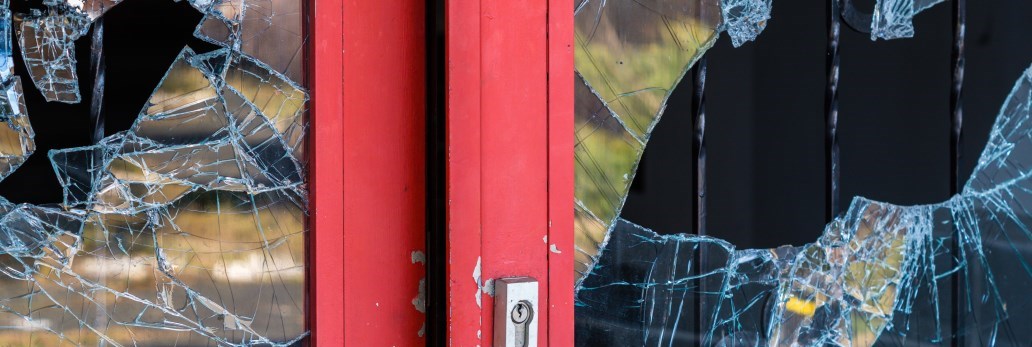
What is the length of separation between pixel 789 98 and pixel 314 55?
0.86 meters

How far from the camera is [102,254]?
41.3 inches

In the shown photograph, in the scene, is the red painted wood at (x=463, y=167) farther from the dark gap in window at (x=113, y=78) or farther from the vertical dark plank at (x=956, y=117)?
the vertical dark plank at (x=956, y=117)

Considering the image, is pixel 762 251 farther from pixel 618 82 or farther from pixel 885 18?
pixel 885 18

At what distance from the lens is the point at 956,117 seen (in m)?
1.66

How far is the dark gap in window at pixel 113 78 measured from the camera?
1.01 metres

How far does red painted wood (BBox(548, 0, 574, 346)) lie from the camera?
47.1 inches

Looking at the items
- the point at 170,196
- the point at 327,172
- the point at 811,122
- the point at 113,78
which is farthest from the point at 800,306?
the point at 113,78

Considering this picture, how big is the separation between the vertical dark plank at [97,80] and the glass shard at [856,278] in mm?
684

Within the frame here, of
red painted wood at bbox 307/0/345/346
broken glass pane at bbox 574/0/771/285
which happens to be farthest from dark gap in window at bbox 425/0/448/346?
broken glass pane at bbox 574/0/771/285

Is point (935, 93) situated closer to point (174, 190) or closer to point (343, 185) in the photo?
point (343, 185)

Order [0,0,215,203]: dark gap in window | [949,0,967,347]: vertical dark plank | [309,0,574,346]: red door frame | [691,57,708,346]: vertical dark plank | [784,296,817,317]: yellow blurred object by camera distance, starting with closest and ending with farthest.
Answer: [0,0,215,203]: dark gap in window, [309,0,574,346]: red door frame, [691,57,708,346]: vertical dark plank, [784,296,817,317]: yellow blurred object, [949,0,967,347]: vertical dark plank

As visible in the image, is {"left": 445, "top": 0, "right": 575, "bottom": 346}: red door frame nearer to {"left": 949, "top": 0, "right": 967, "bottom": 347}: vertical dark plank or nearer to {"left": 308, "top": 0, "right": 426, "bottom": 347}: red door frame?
{"left": 308, "top": 0, "right": 426, "bottom": 347}: red door frame

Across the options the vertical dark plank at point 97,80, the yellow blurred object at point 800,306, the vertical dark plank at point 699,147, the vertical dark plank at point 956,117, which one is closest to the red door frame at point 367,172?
the vertical dark plank at point 97,80

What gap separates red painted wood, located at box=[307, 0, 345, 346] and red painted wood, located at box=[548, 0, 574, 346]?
30 centimetres
